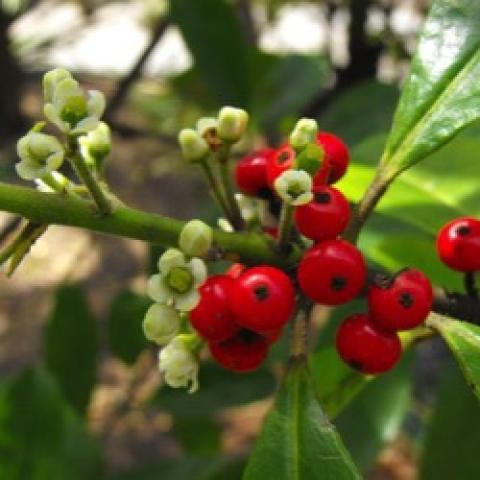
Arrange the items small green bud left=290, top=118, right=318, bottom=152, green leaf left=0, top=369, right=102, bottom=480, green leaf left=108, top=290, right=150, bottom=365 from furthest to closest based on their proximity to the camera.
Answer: green leaf left=108, top=290, right=150, bottom=365 < green leaf left=0, top=369, right=102, bottom=480 < small green bud left=290, top=118, right=318, bottom=152

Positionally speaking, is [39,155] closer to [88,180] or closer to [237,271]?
[88,180]

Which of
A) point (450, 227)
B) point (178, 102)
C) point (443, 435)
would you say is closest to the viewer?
point (450, 227)

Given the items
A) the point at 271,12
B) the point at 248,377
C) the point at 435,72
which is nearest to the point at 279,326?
the point at 435,72

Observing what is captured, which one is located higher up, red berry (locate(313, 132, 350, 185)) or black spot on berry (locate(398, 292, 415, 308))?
red berry (locate(313, 132, 350, 185))

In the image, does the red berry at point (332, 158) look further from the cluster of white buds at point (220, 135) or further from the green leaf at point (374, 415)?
the green leaf at point (374, 415)

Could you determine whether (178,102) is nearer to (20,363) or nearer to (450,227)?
(20,363)

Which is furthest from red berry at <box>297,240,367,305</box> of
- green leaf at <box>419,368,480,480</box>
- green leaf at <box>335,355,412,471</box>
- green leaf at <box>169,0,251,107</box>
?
green leaf at <box>169,0,251,107</box>

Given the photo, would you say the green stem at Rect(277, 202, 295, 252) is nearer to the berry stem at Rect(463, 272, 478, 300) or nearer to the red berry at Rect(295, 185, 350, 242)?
the red berry at Rect(295, 185, 350, 242)
